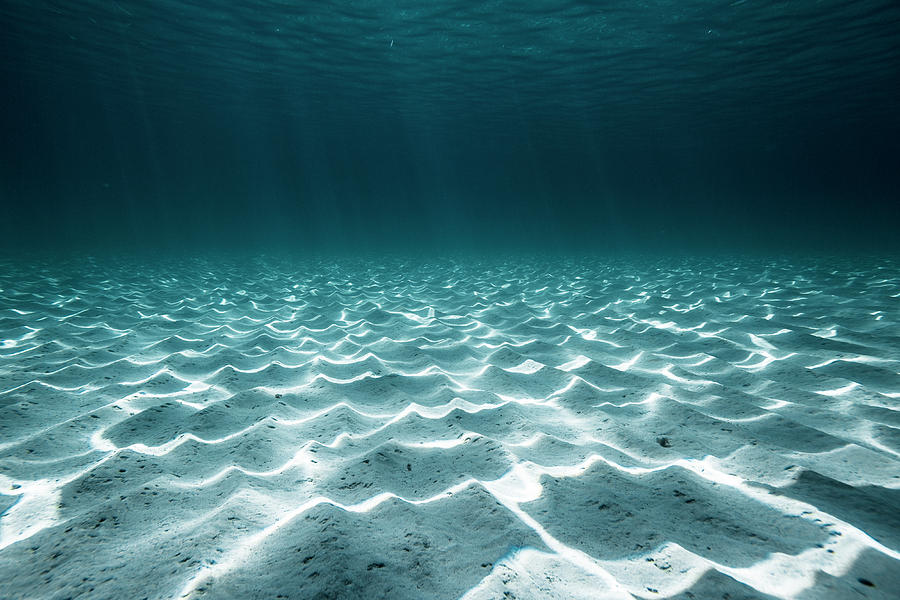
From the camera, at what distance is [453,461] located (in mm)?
2350

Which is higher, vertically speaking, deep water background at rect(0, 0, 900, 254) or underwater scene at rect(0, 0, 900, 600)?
deep water background at rect(0, 0, 900, 254)

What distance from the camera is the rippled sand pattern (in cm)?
151

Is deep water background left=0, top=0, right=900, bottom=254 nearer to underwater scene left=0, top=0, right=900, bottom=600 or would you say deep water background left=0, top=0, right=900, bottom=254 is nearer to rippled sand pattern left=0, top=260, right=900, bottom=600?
underwater scene left=0, top=0, right=900, bottom=600

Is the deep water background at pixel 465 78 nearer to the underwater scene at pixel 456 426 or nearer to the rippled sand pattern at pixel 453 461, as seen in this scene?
the underwater scene at pixel 456 426

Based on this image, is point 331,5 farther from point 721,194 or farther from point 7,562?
point 721,194

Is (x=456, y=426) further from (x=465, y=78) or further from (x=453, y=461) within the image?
(x=465, y=78)

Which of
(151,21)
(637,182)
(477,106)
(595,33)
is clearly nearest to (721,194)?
(637,182)

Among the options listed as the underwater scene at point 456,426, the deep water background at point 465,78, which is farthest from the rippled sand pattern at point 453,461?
the deep water background at point 465,78

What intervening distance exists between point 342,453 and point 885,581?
2.35 m

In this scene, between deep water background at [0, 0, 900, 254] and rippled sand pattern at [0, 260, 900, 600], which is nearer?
rippled sand pattern at [0, 260, 900, 600]

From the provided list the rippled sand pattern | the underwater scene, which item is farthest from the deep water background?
the rippled sand pattern

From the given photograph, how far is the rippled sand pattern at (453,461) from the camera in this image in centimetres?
151

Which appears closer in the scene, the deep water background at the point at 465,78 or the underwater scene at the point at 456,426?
the underwater scene at the point at 456,426

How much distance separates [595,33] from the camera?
1591 cm
